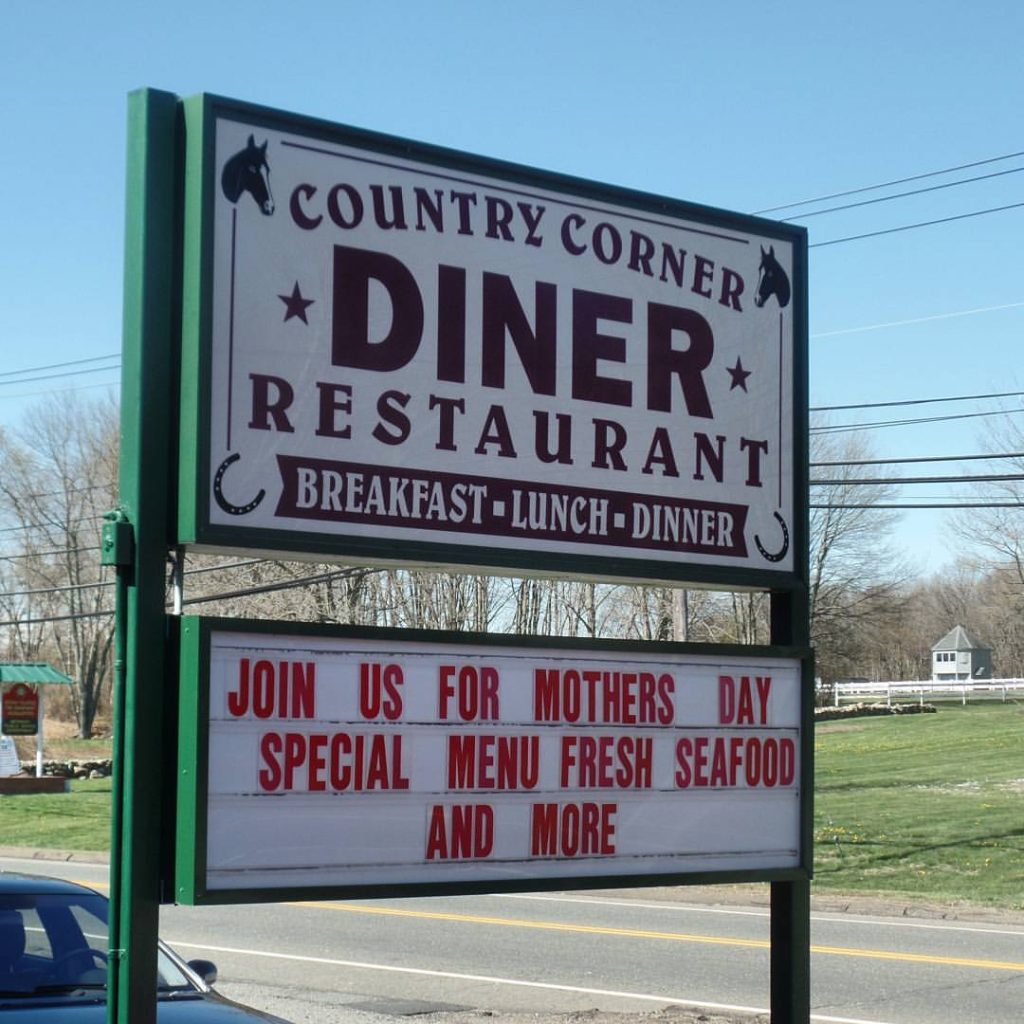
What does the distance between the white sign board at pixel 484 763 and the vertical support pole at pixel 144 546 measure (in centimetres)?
15

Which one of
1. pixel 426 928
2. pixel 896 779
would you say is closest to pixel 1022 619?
pixel 896 779

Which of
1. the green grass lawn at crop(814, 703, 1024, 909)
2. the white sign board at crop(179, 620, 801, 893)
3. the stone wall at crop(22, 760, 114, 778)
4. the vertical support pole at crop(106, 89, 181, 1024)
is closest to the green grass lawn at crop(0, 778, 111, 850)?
the stone wall at crop(22, 760, 114, 778)

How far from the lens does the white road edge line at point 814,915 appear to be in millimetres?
15766

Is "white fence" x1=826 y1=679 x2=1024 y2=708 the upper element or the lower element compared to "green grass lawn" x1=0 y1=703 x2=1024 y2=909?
upper

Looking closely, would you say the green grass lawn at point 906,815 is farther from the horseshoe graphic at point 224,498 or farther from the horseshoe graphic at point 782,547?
the horseshoe graphic at point 224,498

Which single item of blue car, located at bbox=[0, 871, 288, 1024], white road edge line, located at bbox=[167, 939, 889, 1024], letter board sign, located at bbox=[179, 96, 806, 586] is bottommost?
white road edge line, located at bbox=[167, 939, 889, 1024]

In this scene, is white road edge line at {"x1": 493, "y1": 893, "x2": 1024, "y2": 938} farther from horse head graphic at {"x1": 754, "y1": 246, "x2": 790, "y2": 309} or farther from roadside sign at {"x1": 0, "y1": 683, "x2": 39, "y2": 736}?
roadside sign at {"x1": 0, "y1": 683, "x2": 39, "y2": 736}

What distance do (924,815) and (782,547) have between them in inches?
838

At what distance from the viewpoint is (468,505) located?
489 centimetres

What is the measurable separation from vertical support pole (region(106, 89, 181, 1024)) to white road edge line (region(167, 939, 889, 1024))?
→ 25.1 feet

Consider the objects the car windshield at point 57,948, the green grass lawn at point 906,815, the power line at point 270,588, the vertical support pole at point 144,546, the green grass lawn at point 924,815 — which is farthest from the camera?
the power line at point 270,588

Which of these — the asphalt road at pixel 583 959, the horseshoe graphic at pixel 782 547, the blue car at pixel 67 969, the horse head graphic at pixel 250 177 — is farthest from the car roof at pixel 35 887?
the asphalt road at pixel 583 959

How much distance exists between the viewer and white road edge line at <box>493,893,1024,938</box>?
1577cm

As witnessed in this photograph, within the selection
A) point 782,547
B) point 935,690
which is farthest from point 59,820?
point 935,690
